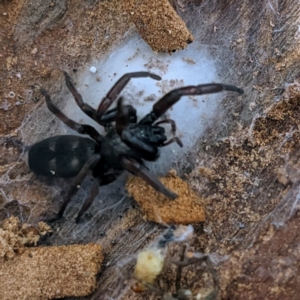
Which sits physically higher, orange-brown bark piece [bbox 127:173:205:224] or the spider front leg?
the spider front leg

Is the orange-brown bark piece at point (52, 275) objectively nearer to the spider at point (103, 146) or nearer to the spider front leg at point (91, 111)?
the spider at point (103, 146)

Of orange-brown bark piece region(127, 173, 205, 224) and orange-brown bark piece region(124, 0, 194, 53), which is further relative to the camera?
orange-brown bark piece region(124, 0, 194, 53)

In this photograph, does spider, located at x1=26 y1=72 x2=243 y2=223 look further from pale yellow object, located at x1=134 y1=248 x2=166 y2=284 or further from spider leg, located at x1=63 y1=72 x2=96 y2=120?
pale yellow object, located at x1=134 y1=248 x2=166 y2=284

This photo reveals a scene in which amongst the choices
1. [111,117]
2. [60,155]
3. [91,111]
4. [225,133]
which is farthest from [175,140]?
[60,155]

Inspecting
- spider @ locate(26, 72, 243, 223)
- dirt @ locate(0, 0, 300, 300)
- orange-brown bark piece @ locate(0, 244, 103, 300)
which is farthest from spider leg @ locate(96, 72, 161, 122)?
orange-brown bark piece @ locate(0, 244, 103, 300)

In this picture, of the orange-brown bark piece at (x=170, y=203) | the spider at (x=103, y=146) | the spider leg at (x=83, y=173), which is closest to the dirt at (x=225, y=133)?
the orange-brown bark piece at (x=170, y=203)
